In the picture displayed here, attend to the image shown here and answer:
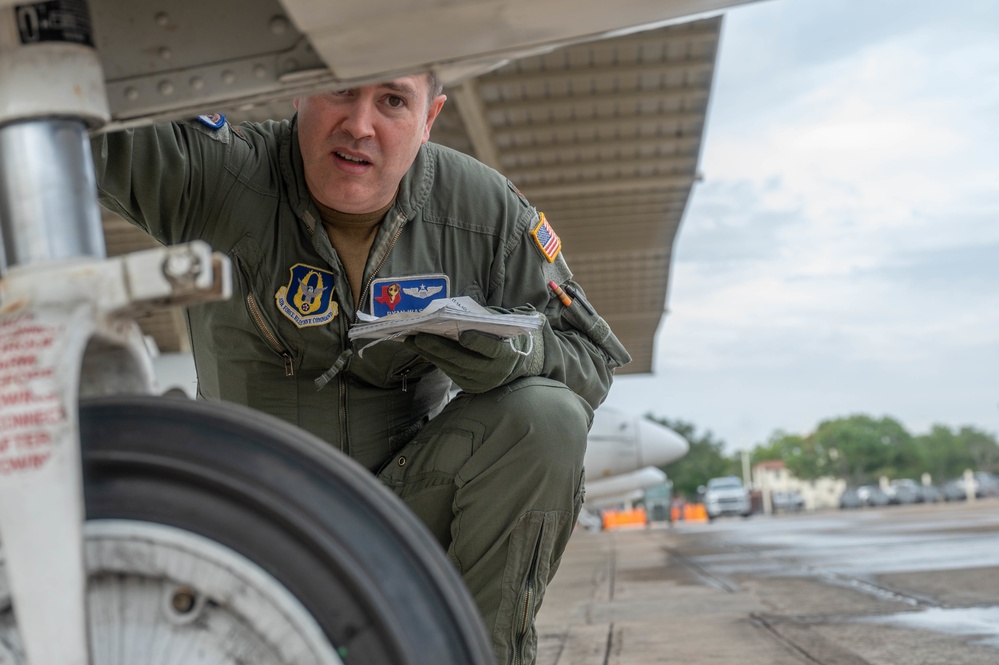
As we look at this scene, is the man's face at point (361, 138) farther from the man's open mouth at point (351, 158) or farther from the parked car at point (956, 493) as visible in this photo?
the parked car at point (956, 493)

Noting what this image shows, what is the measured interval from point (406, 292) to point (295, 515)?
1.13 metres

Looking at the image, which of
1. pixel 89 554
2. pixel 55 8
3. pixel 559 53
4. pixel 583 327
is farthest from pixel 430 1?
pixel 559 53

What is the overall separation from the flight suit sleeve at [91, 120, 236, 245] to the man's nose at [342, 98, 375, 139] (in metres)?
0.28

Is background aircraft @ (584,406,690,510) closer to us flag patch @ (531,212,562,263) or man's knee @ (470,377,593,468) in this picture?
us flag patch @ (531,212,562,263)

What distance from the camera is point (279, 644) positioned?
916mm

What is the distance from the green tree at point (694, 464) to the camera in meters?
83.6

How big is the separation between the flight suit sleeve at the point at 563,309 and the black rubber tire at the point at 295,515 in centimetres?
115

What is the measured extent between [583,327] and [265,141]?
0.76 metres

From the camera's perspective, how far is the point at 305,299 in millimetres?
2014

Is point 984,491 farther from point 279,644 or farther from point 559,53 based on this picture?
point 279,644

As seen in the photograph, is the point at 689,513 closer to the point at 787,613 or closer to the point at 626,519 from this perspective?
the point at 626,519

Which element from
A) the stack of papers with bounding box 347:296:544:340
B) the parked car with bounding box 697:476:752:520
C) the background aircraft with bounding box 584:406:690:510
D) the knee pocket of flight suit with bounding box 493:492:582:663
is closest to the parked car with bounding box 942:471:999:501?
the parked car with bounding box 697:476:752:520

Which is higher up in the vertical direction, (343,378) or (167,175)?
(167,175)

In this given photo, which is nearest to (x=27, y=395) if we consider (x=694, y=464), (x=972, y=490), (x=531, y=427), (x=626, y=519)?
(x=531, y=427)
